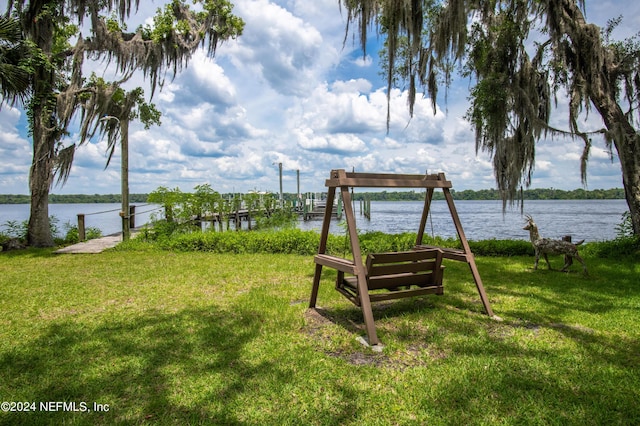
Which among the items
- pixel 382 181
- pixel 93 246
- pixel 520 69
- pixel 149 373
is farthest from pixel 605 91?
pixel 93 246

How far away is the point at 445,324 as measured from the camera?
396 cm

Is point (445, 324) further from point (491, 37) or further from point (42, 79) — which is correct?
point (42, 79)

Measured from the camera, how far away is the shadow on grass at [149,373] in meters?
2.36

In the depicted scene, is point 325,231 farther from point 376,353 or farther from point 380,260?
point 376,353

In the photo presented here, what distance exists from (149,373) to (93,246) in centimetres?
921

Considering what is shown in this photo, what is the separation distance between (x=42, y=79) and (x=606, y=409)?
44.0 ft

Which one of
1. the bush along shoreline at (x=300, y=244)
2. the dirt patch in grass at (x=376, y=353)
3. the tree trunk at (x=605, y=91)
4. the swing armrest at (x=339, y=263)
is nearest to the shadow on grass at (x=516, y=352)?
the dirt patch in grass at (x=376, y=353)

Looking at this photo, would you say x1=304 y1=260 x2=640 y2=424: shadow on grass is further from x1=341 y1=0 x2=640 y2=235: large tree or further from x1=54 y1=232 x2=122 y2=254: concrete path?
x1=54 y1=232 x2=122 y2=254: concrete path

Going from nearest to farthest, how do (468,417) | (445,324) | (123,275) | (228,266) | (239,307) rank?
(468,417) < (445,324) < (239,307) < (123,275) < (228,266)

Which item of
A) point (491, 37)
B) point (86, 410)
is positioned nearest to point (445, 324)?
point (86, 410)

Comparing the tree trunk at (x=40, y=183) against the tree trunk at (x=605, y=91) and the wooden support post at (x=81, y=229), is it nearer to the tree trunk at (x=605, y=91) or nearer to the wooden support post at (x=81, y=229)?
the wooden support post at (x=81, y=229)

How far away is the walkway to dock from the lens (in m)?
9.77

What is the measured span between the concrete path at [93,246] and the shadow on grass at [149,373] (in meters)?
6.67

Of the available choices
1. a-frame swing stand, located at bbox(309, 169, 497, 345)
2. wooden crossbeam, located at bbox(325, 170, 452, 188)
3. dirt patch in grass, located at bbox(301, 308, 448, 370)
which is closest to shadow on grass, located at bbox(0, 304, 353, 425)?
dirt patch in grass, located at bbox(301, 308, 448, 370)
